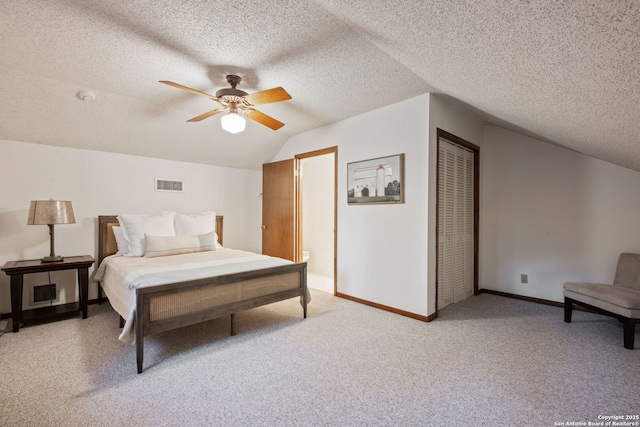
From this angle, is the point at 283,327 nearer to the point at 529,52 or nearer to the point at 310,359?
the point at 310,359

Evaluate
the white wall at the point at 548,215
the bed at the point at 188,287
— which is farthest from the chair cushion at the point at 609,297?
the bed at the point at 188,287

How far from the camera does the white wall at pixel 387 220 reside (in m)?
3.06

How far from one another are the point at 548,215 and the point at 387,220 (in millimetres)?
2148

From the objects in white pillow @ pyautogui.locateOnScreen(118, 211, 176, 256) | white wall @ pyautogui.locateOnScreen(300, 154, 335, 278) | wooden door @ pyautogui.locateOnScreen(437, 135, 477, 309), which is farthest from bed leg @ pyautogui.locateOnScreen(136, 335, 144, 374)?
white wall @ pyautogui.locateOnScreen(300, 154, 335, 278)

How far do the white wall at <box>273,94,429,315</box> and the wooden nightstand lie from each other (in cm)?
289

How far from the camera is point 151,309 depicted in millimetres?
2166

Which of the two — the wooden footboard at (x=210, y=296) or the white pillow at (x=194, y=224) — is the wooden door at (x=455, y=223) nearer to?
the wooden footboard at (x=210, y=296)

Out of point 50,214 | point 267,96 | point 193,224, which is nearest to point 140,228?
point 193,224

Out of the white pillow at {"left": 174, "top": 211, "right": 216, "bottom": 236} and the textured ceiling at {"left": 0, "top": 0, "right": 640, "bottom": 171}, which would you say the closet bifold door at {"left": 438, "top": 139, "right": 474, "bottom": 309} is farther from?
the white pillow at {"left": 174, "top": 211, "right": 216, "bottom": 236}

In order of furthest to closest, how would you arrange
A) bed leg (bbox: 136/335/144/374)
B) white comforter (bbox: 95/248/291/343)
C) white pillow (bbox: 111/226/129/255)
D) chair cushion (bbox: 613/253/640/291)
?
white pillow (bbox: 111/226/129/255) < chair cushion (bbox: 613/253/640/291) < white comforter (bbox: 95/248/291/343) < bed leg (bbox: 136/335/144/374)

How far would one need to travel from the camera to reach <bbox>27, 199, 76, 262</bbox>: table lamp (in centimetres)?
295

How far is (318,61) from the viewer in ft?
8.12

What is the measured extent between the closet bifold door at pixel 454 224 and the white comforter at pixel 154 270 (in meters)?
1.92

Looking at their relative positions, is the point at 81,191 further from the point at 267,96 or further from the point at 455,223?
the point at 455,223
